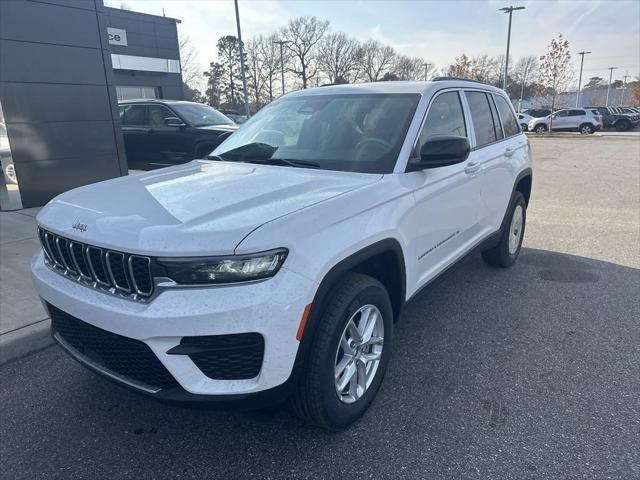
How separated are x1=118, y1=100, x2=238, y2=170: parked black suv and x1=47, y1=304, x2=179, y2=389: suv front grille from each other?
7.84 meters

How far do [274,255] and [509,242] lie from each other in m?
3.67

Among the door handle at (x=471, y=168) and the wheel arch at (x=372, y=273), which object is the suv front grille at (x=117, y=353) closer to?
the wheel arch at (x=372, y=273)

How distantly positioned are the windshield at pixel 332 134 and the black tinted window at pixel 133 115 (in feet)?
25.9

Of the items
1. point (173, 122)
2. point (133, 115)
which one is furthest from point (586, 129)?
point (133, 115)

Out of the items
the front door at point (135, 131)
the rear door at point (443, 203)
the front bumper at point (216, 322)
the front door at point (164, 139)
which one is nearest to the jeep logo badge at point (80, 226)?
the front bumper at point (216, 322)

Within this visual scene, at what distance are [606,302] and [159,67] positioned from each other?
103 ft

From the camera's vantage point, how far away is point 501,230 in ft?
15.5

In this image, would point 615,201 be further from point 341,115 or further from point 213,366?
point 213,366

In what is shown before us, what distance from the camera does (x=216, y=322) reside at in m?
1.96

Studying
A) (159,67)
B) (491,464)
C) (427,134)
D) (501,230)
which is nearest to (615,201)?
(501,230)

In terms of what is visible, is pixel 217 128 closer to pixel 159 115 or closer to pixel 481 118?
pixel 159 115

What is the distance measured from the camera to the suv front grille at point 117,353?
2.09 metres

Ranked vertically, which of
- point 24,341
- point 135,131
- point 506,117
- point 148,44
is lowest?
point 24,341

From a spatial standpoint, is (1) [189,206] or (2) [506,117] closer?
(1) [189,206]
